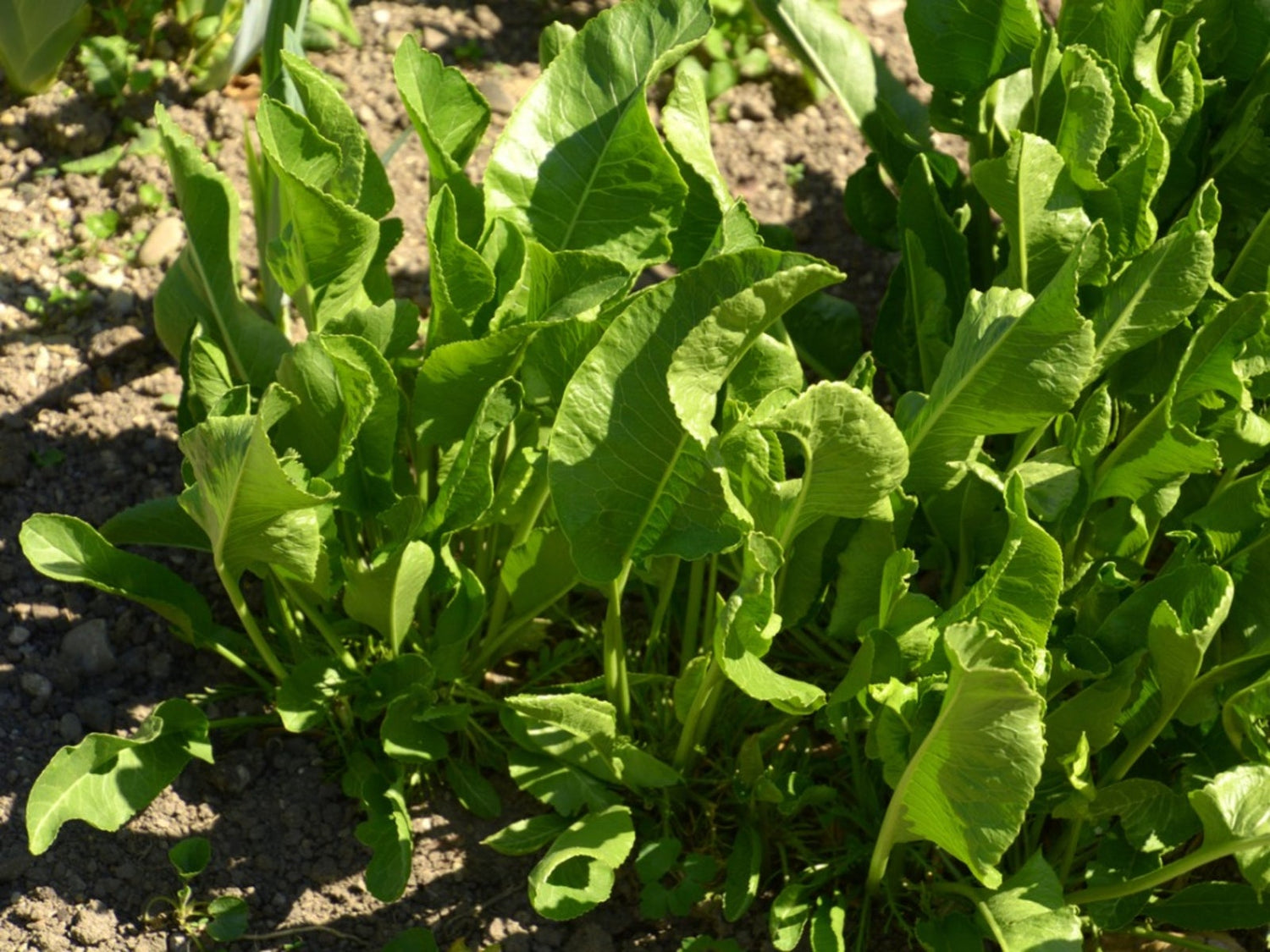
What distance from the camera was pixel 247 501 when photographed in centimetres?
182

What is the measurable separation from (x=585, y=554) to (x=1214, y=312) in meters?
0.94

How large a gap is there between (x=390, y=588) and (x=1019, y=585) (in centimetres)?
81

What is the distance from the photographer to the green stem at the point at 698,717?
80.9 inches

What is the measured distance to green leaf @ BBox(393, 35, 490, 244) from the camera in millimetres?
2117

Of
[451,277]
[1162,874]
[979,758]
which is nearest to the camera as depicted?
[979,758]

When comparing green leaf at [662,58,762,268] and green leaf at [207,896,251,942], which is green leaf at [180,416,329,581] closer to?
green leaf at [207,896,251,942]

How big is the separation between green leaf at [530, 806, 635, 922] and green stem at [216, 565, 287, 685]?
18.4 inches

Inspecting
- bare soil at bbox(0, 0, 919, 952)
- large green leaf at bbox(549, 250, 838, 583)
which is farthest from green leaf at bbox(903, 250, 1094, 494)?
bare soil at bbox(0, 0, 919, 952)

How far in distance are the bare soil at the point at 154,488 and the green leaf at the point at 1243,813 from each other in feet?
1.77

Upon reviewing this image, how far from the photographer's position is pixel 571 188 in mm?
2148

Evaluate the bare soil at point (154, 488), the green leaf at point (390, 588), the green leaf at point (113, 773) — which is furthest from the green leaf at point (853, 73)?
the green leaf at point (113, 773)

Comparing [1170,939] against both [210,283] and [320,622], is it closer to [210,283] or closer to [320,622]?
[320,622]

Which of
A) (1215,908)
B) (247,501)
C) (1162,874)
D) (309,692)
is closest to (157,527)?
(309,692)

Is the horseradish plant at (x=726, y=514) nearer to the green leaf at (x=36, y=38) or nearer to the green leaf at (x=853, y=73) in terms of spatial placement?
the green leaf at (x=853, y=73)
